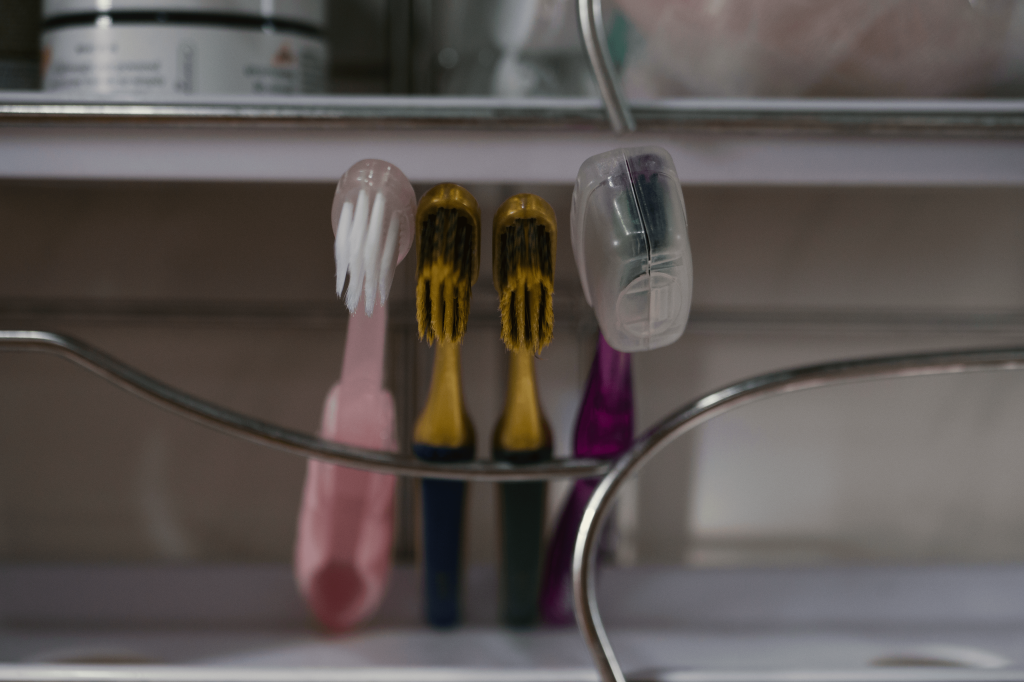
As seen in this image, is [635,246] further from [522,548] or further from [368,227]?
[522,548]

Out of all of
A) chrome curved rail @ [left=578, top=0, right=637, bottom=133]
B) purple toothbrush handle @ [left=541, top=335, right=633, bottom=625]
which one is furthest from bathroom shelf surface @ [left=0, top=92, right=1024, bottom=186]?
purple toothbrush handle @ [left=541, top=335, right=633, bottom=625]

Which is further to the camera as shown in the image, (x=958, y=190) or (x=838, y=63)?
(x=958, y=190)

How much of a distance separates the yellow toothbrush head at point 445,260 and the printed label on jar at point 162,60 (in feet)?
0.47

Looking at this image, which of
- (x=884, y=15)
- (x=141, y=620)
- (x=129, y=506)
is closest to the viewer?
(x=884, y=15)

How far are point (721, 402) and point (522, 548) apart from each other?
0.16m

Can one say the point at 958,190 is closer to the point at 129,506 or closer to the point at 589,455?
the point at 589,455

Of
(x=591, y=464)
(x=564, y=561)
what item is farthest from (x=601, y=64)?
(x=564, y=561)

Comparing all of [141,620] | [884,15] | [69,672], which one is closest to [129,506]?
[141,620]

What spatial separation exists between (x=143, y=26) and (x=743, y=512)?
0.51 m

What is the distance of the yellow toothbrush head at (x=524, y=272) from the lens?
26 cm

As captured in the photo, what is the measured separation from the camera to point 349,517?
392 millimetres

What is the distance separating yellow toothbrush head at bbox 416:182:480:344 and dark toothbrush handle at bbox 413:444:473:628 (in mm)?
126

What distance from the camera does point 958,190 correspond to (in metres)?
0.53

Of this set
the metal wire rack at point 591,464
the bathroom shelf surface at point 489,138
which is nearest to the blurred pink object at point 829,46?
the bathroom shelf surface at point 489,138
